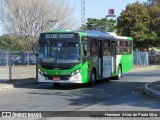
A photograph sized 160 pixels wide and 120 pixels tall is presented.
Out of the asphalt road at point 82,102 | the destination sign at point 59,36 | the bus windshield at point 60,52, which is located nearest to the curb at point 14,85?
the bus windshield at point 60,52

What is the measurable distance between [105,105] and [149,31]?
47.4m

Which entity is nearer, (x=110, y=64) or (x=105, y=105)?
(x=105, y=105)

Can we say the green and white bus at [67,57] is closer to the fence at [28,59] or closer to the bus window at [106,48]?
the bus window at [106,48]

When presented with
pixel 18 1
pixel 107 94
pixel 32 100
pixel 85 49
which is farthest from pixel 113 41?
pixel 18 1

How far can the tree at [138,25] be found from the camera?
194ft

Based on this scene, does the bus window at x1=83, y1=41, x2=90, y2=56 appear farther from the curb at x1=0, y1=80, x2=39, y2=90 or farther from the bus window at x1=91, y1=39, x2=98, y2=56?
the curb at x1=0, y1=80, x2=39, y2=90

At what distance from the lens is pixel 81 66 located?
69.1ft

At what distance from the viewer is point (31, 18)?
2106 inches

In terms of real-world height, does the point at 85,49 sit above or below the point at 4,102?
above

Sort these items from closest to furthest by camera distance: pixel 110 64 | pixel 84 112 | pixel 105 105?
pixel 84 112 → pixel 105 105 → pixel 110 64

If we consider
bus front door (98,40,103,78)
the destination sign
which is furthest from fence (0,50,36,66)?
the destination sign

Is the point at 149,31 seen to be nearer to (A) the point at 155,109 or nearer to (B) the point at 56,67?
(B) the point at 56,67

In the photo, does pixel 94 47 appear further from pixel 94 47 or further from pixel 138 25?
pixel 138 25

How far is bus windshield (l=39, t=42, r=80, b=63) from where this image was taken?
68.9ft
